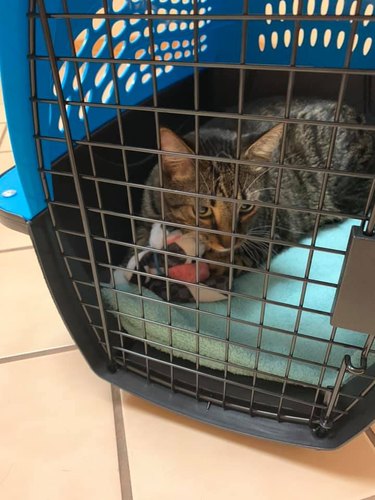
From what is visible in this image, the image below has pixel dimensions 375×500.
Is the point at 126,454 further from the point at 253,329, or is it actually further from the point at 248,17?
the point at 248,17

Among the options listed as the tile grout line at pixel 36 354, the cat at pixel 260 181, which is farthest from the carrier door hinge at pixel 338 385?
the tile grout line at pixel 36 354

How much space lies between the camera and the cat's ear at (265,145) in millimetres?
707

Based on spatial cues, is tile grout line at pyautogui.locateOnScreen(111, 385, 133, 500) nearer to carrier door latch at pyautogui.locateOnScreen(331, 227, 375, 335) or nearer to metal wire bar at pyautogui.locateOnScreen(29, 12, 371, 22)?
carrier door latch at pyautogui.locateOnScreen(331, 227, 375, 335)

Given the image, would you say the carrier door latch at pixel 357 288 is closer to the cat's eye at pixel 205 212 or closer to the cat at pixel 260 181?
the cat at pixel 260 181

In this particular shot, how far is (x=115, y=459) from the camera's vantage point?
0.68m

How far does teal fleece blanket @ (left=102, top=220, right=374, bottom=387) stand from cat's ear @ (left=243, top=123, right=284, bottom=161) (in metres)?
0.22

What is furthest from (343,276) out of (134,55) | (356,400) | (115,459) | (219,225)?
(134,55)

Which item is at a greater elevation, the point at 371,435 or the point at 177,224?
the point at 177,224

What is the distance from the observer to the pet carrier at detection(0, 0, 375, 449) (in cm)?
45

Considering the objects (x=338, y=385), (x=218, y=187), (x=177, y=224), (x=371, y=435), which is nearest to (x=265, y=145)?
(x=218, y=187)

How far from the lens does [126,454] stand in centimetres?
68

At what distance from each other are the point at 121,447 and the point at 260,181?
58 centimetres

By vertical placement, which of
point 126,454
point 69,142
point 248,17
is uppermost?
point 248,17

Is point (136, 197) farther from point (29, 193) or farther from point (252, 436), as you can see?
point (252, 436)
